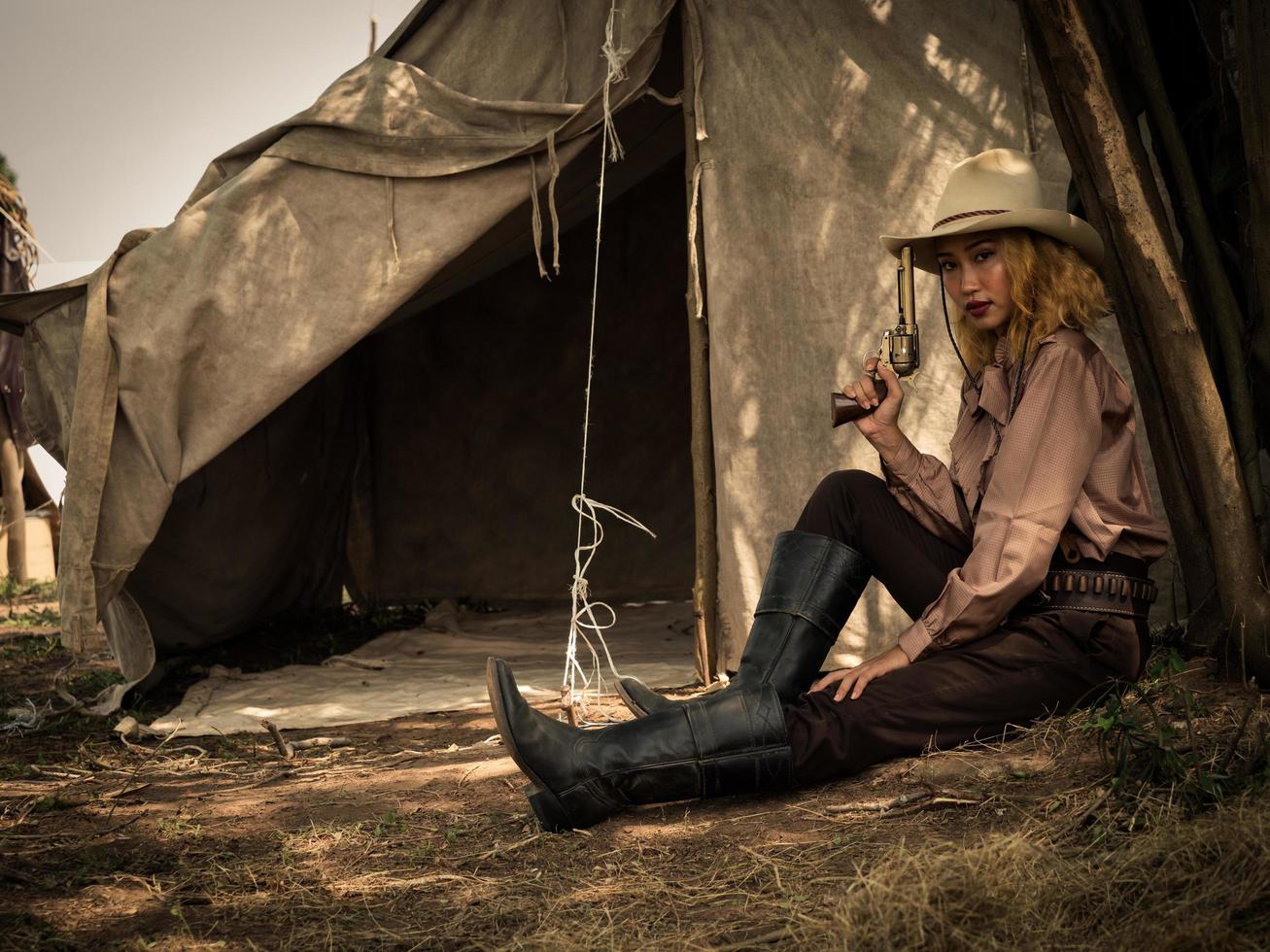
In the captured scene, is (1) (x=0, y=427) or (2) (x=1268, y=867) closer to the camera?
(2) (x=1268, y=867)

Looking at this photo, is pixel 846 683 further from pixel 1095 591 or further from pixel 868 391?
pixel 868 391

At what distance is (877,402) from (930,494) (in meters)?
0.22

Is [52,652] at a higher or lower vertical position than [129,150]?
lower

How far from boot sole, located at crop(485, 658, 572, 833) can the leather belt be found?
3.27 feet

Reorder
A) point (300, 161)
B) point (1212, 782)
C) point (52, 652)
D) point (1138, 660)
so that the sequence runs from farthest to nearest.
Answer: point (52, 652) → point (300, 161) → point (1138, 660) → point (1212, 782)

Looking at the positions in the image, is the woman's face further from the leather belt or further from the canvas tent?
the canvas tent

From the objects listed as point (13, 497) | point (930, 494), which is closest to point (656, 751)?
point (930, 494)

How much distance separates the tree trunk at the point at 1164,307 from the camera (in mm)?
2434

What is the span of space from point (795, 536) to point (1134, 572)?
2.12ft

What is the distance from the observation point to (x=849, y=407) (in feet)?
8.02

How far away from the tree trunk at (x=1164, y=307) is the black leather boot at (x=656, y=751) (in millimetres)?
1074

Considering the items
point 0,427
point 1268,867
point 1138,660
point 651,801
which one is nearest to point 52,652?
point 0,427

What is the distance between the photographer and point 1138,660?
227cm

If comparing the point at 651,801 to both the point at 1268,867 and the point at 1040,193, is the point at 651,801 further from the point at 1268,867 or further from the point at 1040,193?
the point at 1040,193
